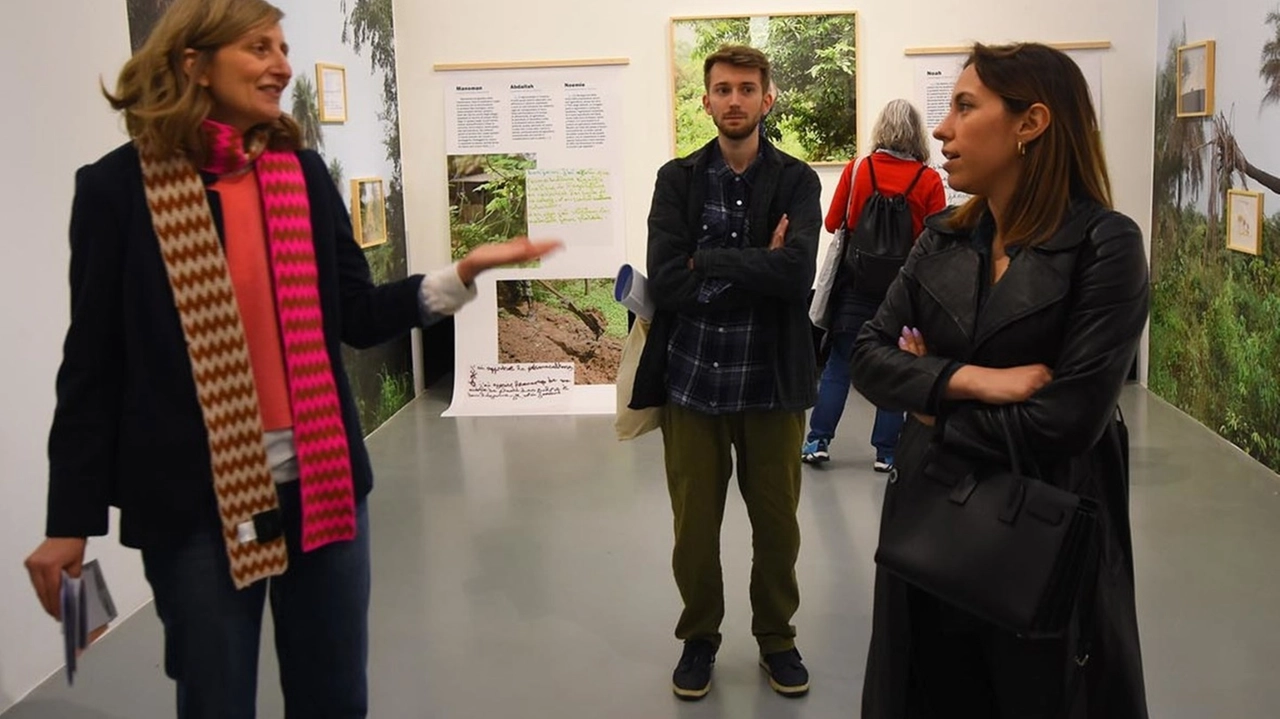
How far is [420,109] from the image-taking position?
732 cm

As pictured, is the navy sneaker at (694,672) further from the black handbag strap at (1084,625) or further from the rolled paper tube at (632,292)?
the black handbag strap at (1084,625)

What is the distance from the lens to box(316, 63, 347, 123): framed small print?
6004 mm

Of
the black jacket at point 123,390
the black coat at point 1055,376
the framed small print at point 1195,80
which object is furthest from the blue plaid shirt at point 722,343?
the framed small print at point 1195,80

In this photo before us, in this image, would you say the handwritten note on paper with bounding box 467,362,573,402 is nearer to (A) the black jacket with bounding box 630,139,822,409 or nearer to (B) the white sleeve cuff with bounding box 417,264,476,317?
(A) the black jacket with bounding box 630,139,822,409

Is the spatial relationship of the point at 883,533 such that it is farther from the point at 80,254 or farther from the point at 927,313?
the point at 80,254

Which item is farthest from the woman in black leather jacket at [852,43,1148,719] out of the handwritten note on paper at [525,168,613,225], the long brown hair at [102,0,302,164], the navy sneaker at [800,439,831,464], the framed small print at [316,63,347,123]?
the handwritten note on paper at [525,168,613,225]

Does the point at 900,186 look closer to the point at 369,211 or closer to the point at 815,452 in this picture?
the point at 815,452

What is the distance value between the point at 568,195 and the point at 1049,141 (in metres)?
5.41

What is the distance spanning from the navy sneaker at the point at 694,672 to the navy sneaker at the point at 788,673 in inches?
6.6

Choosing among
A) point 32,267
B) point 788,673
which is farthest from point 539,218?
point 788,673

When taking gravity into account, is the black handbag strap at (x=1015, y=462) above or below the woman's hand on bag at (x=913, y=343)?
below

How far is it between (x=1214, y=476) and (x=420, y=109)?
4879 mm

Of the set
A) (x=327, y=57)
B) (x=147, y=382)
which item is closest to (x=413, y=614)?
(x=147, y=382)

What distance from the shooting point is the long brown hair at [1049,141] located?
6.55 ft
